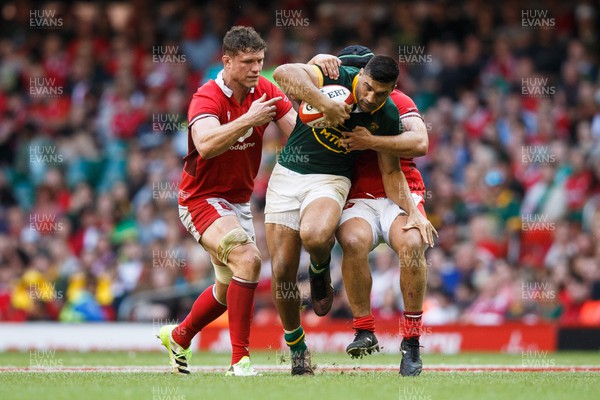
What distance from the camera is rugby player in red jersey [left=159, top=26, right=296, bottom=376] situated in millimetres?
8375

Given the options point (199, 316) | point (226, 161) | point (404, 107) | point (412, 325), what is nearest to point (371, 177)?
point (404, 107)

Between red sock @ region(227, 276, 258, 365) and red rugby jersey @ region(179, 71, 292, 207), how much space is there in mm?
869

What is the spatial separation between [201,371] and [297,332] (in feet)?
3.81

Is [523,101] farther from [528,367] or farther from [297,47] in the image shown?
[528,367]

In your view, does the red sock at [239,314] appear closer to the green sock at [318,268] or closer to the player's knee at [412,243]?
the green sock at [318,268]

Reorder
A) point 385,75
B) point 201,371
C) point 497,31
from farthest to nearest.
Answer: point 497,31
point 201,371
point 385,75

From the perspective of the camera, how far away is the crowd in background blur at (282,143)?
14.3 metres

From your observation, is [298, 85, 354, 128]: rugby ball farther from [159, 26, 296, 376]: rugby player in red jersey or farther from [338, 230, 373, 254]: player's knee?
[338, 230, 373, 254]: player's knee

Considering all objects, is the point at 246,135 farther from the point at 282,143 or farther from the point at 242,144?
the point at 282,143

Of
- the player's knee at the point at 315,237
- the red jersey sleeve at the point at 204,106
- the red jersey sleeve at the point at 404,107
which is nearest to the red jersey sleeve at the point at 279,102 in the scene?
the red jersey sleeve at the point at 204,106

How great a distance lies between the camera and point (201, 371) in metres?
9.40

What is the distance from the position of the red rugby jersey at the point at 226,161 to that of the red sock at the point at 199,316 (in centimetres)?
84

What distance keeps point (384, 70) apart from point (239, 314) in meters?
2.20

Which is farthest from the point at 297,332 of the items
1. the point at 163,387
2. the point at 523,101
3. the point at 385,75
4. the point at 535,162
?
the point at 523,101
